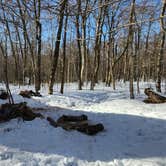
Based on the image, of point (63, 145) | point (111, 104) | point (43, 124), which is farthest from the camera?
point (111, 104)

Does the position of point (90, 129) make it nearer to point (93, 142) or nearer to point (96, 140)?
point (96, 140)

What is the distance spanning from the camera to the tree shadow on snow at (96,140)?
671 centimetres

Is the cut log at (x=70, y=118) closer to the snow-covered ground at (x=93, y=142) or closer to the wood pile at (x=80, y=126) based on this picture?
the wood pile at (x=80, y=126)

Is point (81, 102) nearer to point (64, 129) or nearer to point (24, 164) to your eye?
point (64, 129)

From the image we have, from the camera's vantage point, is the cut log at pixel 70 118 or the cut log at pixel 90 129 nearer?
the cut log at pixel 90 129

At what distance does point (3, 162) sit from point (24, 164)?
388 mm

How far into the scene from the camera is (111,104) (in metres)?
12.7

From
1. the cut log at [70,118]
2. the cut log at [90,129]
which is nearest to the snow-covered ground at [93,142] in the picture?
the cut log at [90,129]

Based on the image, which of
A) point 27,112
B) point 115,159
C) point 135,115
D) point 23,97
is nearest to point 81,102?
point 23,97

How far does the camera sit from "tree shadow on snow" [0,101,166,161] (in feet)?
22.0

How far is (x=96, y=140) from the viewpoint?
7891 millimetres

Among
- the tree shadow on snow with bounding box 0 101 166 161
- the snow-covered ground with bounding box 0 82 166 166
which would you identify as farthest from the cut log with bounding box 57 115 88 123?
the tree shadow on snow with bounding box 0 101 166 161

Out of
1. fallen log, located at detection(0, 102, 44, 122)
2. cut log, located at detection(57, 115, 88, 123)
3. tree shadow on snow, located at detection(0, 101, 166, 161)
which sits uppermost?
fallen log, located at detection(0, 102, 44, 122)

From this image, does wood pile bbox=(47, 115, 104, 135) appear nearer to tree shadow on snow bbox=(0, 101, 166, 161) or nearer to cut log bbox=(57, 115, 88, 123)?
cut log bbox=(57, 115, 88, 123)
